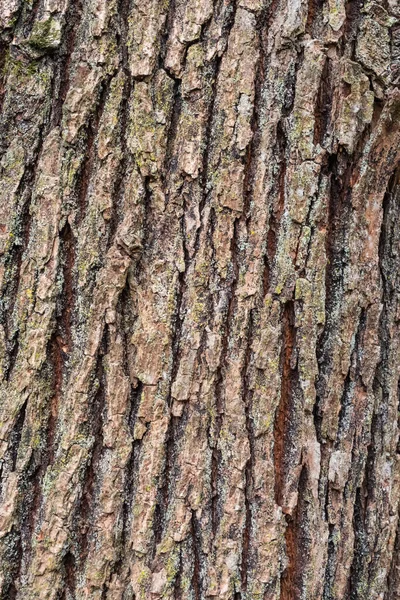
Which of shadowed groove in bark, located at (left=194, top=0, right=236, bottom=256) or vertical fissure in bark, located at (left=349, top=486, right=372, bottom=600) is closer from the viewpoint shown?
shadowed groove in bark, located at (left=194, top=0, right=236, bottom=256)

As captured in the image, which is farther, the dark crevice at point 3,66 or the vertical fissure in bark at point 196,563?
the dark crevice at point 3,66

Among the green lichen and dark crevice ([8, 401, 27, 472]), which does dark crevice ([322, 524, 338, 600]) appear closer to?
dark crevice ([8, 401, 27, 472])

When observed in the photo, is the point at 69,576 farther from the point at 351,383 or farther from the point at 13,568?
the point at 351,383

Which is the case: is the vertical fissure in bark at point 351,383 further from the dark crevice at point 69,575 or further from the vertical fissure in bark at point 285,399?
the dark crevice at point 69,575

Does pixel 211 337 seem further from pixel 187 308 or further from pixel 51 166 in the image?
pixel 51 166

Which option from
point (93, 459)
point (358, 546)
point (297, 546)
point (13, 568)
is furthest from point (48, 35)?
point (358, 546)

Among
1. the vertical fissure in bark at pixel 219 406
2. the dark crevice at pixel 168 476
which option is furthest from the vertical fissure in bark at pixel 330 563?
the dark crevice at pixel 168 476

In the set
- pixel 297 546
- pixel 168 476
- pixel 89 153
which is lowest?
pixel 297 546

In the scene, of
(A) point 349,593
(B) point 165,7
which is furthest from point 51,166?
(A) point 349,593

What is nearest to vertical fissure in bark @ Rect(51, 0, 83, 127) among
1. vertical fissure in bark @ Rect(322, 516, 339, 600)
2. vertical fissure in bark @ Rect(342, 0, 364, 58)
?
vertical fissure in bark @ Rect(342, 0, 364, 58)
